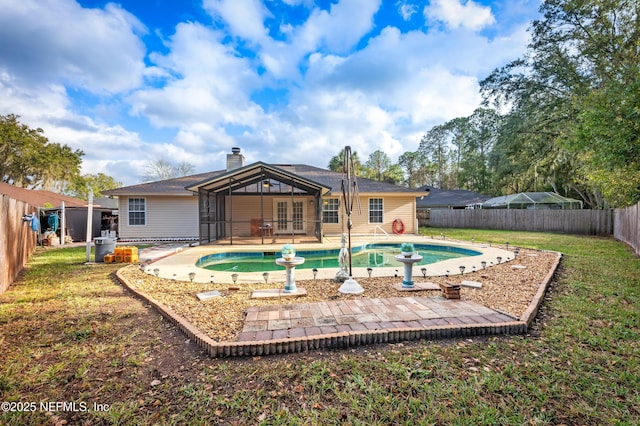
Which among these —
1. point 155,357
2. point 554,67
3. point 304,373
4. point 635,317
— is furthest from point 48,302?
point 554,67

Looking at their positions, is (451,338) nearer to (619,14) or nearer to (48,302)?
(48,302)

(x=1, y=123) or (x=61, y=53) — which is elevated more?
(x=1, y=123)

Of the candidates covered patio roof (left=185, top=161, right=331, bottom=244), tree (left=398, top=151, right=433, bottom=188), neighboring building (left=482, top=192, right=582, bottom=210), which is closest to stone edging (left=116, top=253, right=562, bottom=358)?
covered patio roof (left=185, top=161, right=331, bottom=244)

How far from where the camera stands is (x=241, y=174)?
12.1 meters

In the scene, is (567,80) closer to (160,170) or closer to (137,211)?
(137,211)

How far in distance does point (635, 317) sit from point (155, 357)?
576 cm

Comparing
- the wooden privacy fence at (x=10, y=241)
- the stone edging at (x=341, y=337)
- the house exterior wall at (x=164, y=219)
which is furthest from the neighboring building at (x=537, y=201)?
the wooden privacy fence at (x=10, y=241)

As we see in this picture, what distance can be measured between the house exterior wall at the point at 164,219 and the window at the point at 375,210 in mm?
9081

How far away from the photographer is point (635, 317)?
147 inches

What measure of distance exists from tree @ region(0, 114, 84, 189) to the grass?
95.0 ft

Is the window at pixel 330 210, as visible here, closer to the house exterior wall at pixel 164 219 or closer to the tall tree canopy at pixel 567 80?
the house exterior wall at pixel 164 219

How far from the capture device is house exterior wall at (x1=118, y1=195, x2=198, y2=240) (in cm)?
1369

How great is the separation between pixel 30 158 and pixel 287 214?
968 inches

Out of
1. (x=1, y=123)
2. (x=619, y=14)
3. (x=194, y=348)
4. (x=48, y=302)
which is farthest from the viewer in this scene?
(x=1, y=123)
